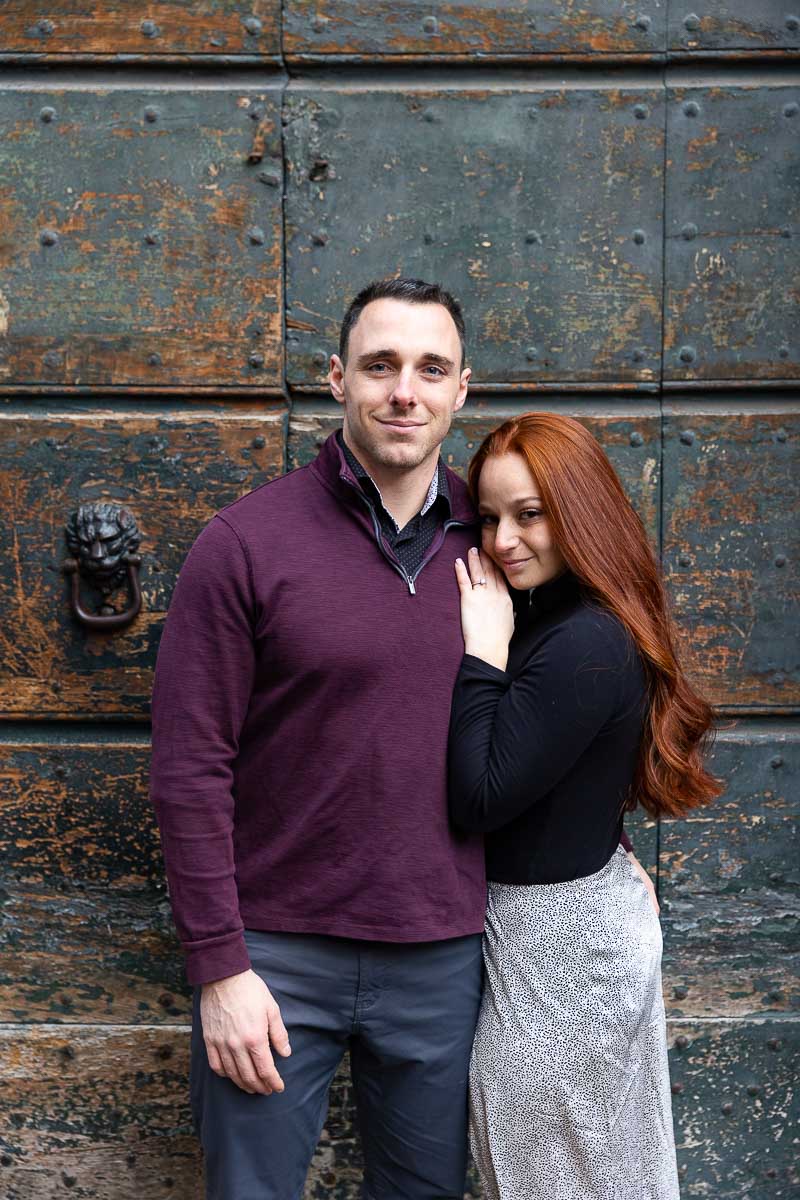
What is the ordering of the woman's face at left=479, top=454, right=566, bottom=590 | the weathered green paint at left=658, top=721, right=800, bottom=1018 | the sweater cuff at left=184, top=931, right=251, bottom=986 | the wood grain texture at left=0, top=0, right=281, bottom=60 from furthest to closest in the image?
the weathered green paint at left=658, top=721, right=800, bottom=1018, the wood grain texture at left=0, top=0, right=281, bottom=60, the woman's face at left=479, top=454, right=566, bottom=590, the sweater cuff at left=184, top=931, right=251, bottom=986

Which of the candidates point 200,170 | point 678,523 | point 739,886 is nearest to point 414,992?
point 739,886

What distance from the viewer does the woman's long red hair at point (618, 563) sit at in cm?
156

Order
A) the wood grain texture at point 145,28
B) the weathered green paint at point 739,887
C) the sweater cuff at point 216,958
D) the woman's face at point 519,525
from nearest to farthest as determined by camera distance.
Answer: the sweater cuff at point 216,958
the woman's face at point 519,525
the wood grain texture at point 145,28
the weathered green paint at point 739,887

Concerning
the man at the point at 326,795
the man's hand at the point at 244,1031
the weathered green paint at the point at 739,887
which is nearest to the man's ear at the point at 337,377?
the man at the point at 326,795

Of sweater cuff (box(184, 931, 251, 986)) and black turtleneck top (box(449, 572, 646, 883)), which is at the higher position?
black turtleneck top (box(449, 572, 646, 883))

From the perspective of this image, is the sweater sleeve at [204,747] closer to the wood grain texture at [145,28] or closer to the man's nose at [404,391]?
the man's nose at [404,391]

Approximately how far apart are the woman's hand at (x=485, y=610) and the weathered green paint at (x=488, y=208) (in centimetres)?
54

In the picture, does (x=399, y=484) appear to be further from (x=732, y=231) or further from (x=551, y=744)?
(x=732, y=231)

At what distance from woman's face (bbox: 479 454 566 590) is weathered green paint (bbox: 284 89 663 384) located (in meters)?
0.50

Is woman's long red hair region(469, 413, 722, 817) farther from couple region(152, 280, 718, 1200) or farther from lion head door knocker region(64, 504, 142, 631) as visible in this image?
lion head door knocker region(64, 504, 142, 631)

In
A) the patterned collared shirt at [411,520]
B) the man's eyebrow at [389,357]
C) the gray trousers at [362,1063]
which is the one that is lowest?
the gray trousers at [362,1063]

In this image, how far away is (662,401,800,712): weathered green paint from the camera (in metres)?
2.08

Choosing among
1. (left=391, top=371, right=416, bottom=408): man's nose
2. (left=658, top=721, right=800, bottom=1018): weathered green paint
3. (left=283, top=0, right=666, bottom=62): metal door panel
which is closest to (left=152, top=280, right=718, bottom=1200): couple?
(left=391, top=371, right=416, bottom=408): man's nose

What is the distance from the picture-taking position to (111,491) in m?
2.04
